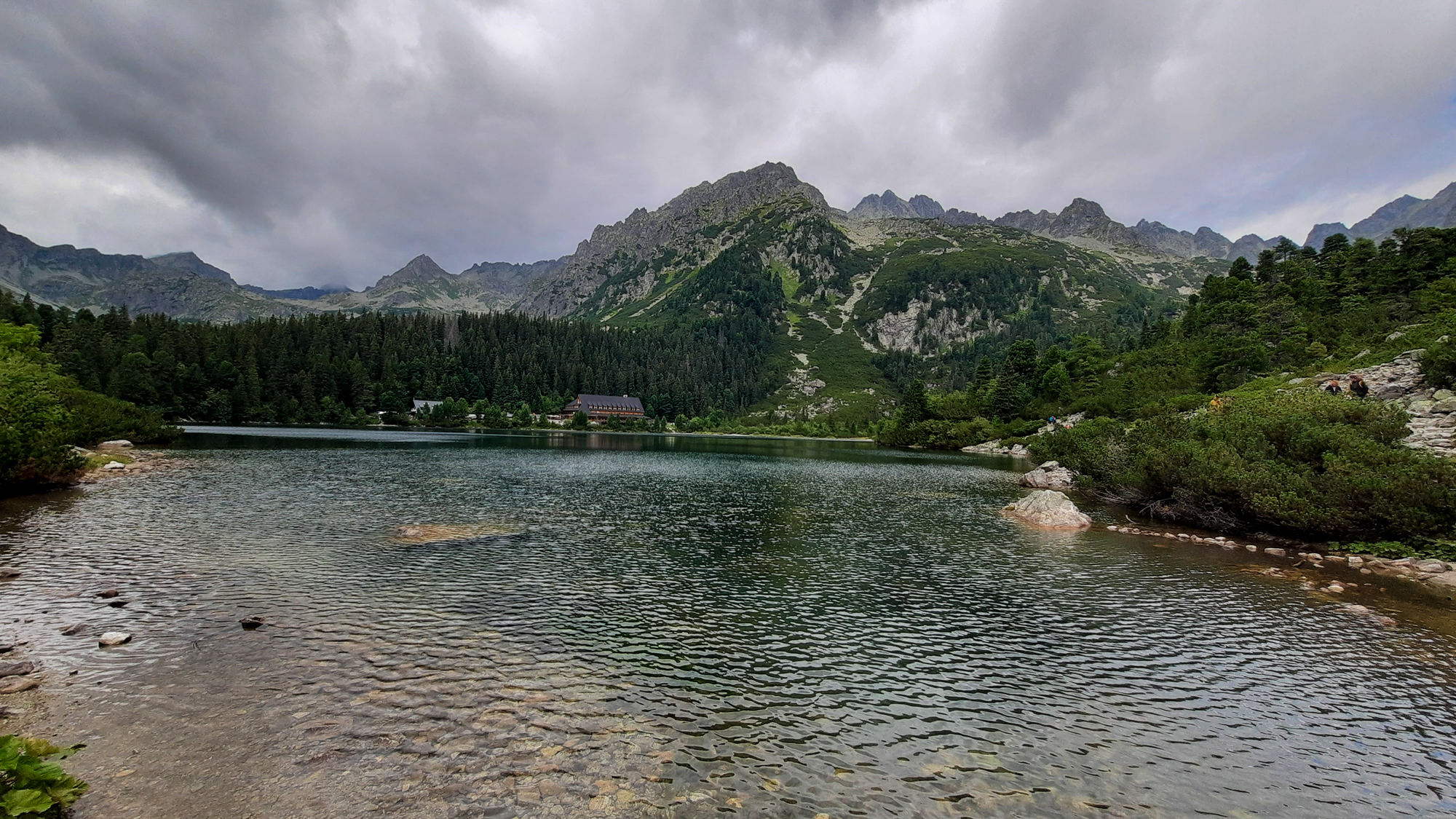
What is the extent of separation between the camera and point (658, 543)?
115 ft

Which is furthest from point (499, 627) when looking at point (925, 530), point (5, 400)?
point (5, 400)

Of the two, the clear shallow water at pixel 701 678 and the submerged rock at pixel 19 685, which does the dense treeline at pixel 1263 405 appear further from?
the submerged rock at pixel 19 685

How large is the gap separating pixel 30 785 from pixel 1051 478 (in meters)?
72.7

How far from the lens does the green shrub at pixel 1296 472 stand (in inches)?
1228

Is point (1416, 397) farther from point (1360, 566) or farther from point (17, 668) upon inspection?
point (17, 668)

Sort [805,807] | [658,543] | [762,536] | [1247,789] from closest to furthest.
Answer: [805,807] → [1247,789] → [658,543] → [762,536]

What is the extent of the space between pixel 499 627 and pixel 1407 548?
45105mm

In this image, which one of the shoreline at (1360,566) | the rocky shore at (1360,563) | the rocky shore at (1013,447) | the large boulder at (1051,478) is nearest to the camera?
the shoreline at (1360,566)

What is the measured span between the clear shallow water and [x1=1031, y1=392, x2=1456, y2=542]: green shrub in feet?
21.8

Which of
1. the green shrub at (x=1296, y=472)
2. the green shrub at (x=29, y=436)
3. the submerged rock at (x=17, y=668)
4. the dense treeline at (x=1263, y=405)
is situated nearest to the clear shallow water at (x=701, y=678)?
the submerged rock at (x=17, y=668)

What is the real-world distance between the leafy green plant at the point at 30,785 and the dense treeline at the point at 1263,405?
5054 cm

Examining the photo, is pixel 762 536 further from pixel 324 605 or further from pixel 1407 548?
pixel 1407 548

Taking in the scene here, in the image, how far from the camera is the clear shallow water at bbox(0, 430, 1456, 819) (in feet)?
38.2

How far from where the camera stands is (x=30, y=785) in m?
8.95
